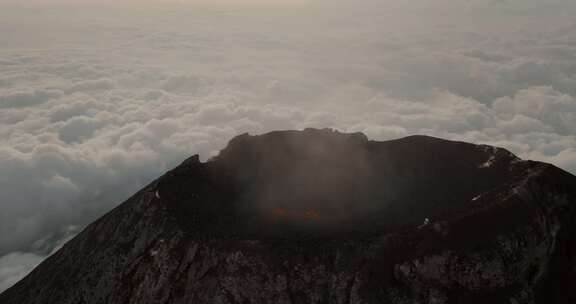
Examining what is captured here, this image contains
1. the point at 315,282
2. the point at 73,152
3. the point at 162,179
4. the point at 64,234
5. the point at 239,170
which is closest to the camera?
the point at 315,282

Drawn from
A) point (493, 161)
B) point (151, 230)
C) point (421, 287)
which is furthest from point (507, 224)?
point (151, 230)

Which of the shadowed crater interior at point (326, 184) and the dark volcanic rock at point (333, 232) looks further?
the shadowed crater interior at point (326, 184)

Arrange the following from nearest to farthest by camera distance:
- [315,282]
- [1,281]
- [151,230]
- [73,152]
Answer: [315,282], [151,230], [1,281], [73,152]

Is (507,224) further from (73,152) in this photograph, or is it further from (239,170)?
(73,152)

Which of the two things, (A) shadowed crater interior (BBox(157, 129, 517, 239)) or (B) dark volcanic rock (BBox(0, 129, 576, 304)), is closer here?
(B) dark volcanic rock (BBox(0, 129, 576, 304))
